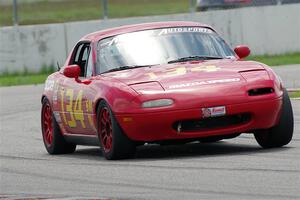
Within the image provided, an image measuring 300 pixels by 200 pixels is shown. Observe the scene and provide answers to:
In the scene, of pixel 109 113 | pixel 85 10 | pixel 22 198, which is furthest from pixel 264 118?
pixel 85 10

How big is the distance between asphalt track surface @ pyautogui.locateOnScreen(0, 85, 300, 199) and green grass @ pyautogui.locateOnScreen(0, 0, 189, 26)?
51.6 feet

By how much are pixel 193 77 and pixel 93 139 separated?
143 centimetres

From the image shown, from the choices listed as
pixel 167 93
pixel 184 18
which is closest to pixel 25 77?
pixel 184 18

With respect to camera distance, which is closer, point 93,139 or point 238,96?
point 238,96

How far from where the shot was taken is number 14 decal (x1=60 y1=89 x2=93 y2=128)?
41.8 ft

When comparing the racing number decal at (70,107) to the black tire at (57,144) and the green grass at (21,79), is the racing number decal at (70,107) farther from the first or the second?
the green grass at (21,79)

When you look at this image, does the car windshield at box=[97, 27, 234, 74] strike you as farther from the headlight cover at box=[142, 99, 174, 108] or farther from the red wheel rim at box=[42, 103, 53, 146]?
the red wheel rim at box=[42, 103, 53, 146]

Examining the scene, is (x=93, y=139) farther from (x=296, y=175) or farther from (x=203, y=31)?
(x=296, y=175)

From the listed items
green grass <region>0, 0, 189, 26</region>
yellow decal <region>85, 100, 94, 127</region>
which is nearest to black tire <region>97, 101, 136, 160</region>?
yellow decal <region>85, 100, 94, 127</region>

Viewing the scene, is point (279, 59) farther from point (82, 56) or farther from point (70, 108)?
point (70, 108)

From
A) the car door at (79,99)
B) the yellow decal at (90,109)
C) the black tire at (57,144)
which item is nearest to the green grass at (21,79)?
the black tire at (57,144)

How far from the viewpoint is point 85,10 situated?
105 feet

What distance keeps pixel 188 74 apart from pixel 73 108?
1.69m

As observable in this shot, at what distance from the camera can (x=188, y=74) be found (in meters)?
12.1
